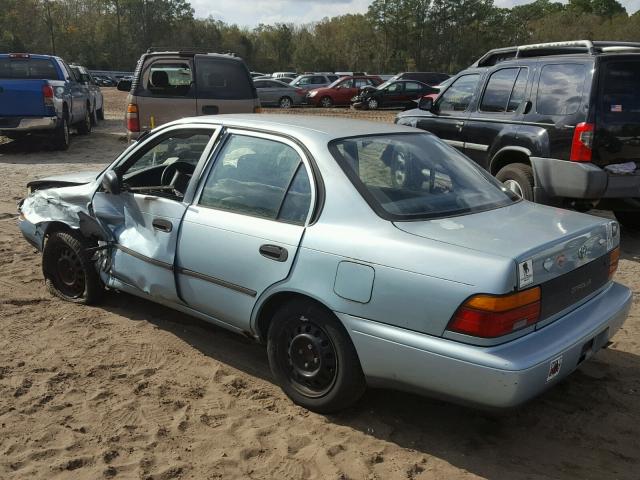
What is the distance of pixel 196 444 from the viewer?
3.13 meters

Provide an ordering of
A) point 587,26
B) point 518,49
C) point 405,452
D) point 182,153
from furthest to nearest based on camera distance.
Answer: point 587,26, point 518,49, point 182,153, point 405,452

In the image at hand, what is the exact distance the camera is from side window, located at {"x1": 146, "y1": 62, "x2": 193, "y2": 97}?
9.33 meters

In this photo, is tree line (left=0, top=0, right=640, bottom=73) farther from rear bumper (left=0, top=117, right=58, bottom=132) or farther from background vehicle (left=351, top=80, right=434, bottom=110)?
rear bumper (left=0, top=117, right=58, bottom=132)

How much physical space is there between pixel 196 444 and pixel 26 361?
1521mm

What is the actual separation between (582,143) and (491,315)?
4.07m

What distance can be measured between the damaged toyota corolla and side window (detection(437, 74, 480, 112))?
4.06 metres

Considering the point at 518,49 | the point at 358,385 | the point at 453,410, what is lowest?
the point at 453,410

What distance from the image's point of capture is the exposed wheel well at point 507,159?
6.95 metres

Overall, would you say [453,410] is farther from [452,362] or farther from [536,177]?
[536,177]

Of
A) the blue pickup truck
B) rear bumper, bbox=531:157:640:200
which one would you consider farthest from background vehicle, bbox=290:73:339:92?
rear bumper, bbox=531:157:640:200

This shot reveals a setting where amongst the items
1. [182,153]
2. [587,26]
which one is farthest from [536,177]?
[587,26]

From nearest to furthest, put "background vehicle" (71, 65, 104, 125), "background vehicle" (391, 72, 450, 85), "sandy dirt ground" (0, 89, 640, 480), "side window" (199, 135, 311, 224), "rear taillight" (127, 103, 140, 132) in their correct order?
"sandy dirt ground" (0, 89, 640, 480) → "side window" (199, 135, 311, 224) → "rear taillight" (127, 103, 140, 132) → "background vehicle" (71, 65, 104, 125) → "background vehicle" (391, 72, 450, 85)

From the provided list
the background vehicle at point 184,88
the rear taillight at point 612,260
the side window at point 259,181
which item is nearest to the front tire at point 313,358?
the side window at point 259,181

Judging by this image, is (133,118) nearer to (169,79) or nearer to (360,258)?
(169,79)
